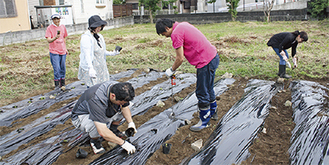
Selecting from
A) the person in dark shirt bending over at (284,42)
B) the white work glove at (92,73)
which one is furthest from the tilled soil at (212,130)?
the person in dark shirt bending over at (284,42)

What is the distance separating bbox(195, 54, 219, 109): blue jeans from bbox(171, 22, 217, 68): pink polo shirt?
6cm

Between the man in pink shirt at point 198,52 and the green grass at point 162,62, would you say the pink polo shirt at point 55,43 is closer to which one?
the green grass at point 162,62

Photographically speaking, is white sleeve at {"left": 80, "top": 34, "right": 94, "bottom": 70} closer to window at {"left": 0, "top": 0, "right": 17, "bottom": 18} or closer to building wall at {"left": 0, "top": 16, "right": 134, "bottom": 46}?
building wall at {"left": 0, "top": 16, "right": 134, "bottom": 46}

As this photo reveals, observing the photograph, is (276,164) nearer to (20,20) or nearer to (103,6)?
(20,20)

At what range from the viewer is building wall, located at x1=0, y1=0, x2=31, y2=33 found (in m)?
12.0

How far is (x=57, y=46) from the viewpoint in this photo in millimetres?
4848

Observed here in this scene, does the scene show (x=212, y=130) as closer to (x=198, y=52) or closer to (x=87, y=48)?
(x=198, y=52)

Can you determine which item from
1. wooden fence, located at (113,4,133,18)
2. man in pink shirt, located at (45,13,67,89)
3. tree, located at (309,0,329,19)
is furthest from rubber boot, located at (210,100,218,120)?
wooden fence, located at (113,4,133,18)

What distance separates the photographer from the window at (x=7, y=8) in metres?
11.8

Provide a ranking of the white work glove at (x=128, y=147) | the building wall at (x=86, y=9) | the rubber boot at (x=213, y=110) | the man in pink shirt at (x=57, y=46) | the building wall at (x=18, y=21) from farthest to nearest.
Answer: the building wall at (x=86, y=9) → the building wall at (x=18, y=21) → the man in pink shirt at (x=57, y=46) → the rubber boot at (x=213, y=110) → the white work glove at (x=128, y=147)

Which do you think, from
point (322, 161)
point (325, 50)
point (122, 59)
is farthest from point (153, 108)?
point (325, 50)

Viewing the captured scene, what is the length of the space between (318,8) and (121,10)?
1664 cm

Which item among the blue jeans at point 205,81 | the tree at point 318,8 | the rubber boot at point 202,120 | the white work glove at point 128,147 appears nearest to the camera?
the white work glove at point 128,147

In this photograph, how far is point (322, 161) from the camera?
7.75 feet
